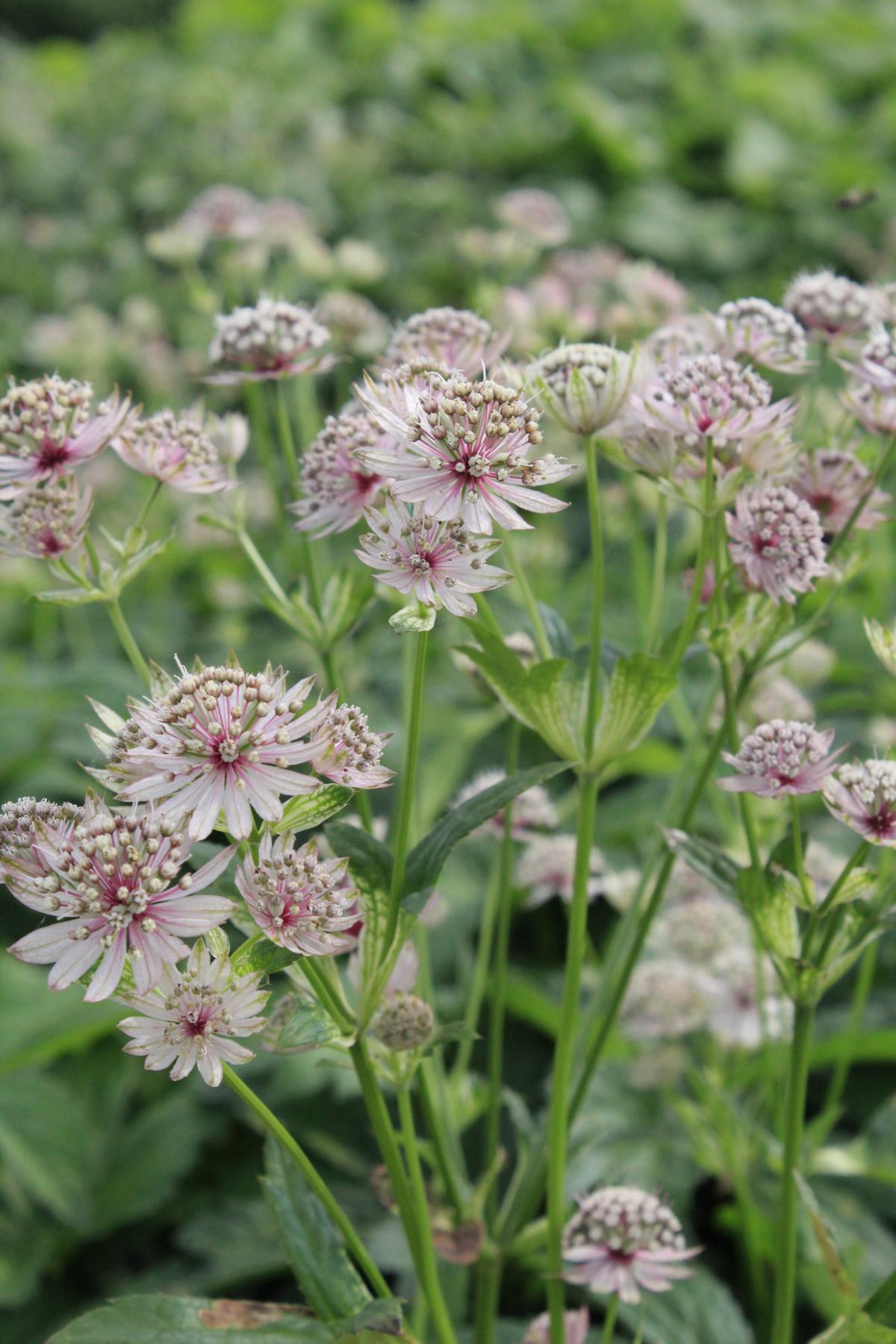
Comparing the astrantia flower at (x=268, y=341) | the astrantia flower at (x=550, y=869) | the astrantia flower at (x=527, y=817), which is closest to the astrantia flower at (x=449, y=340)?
the astrantia flower at (x=268, y=341)

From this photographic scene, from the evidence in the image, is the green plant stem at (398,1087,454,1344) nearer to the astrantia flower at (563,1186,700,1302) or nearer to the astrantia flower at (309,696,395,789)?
the astrantia flower at (563,1186,700,1302)

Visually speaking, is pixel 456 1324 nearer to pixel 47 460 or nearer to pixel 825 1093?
pixel 825 1093

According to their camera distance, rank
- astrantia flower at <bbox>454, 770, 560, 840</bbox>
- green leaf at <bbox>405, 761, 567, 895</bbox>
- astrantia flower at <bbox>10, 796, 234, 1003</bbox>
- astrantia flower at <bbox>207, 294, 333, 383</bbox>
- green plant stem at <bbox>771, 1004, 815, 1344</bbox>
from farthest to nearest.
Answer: astrantia flower at <bbox>454, 770, 560, 840</bbox> → astrantia flower at <bbox>207, 294, 333, 383</bbox> → green plant stem at <bbox>771, 1004, 815, 1344</bbox> → green leaf at <bbox>405, 761, 567, 895</bbox> → astrantia flower at <bbox>10, 796, 234, 1003</bbox>

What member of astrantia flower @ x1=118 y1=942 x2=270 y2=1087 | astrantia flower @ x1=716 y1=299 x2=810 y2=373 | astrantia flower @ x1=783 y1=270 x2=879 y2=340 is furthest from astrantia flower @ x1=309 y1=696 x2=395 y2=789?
astrantia flower @ x1=783 y1=270 x2=879 y2=340

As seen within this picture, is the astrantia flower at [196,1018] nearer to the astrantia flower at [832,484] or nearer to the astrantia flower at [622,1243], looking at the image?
the astrantia flower at [622,1243]

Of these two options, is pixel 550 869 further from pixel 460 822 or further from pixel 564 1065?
pixel 460 822

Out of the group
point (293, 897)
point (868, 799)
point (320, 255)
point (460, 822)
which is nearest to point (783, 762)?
point (868, 799)
